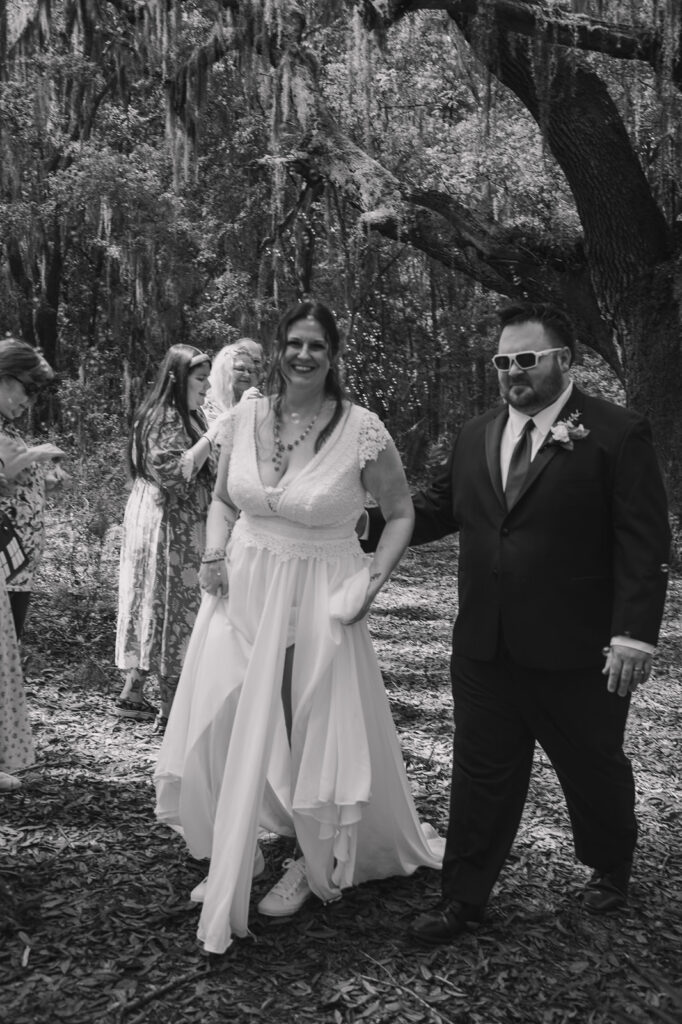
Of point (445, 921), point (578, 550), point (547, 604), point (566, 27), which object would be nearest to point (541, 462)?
point (578, 550)

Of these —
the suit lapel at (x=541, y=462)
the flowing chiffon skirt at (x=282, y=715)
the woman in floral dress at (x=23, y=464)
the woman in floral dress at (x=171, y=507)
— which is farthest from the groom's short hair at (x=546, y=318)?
the woman in floral dress at (x=171, y=507)

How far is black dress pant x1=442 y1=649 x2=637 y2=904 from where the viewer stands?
345 centimetres

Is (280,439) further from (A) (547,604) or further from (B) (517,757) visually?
(B) (517,757)

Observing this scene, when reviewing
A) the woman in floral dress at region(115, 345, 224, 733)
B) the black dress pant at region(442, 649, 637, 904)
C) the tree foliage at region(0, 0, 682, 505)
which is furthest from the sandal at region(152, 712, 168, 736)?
the tree foliage at region(0, 0, 682, 505)

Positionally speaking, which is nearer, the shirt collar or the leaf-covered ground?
the leaf-covered ground

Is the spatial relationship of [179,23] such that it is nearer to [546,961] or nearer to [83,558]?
[83,558]

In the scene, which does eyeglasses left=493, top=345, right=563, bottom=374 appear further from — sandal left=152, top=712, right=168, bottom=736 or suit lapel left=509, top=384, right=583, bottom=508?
sandal left=152, top=712, right=168, bottom=736

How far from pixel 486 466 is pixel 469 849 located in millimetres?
1287

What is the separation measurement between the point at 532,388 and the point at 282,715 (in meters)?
1.36

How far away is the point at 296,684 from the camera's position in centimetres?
354

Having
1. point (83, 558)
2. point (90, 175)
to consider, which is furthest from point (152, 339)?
point (83, 558)

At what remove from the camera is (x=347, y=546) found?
12.0 feet

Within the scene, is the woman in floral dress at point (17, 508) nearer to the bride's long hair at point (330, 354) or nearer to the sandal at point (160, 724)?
the sandal at point (160, 724)

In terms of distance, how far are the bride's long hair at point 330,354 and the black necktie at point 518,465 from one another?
2.07 feet
